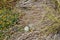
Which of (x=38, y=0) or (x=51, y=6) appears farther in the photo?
(x=38, y=0)

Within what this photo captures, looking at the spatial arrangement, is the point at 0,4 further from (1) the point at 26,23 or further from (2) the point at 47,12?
(2) the point at 47,12

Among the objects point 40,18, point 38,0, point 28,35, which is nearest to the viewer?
point 28,35

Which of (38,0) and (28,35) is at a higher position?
(38,0)

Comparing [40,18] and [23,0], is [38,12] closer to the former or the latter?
[40,18]

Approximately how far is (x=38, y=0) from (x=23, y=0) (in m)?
0.35

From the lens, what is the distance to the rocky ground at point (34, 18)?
4035mm

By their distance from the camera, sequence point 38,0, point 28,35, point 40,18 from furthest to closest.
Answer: point 38,0, point 40,18, point 28,35

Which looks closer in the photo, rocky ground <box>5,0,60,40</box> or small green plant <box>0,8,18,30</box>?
rocky ground <box>5,0,60,40</box>

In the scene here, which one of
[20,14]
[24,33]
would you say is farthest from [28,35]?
[20,14]

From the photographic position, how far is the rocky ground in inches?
159

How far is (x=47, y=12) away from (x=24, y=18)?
62 centimetres

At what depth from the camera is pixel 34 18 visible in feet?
14.5

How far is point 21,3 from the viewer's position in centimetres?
489

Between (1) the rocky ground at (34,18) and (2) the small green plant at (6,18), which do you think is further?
(2) the small green plant at (6,18)
